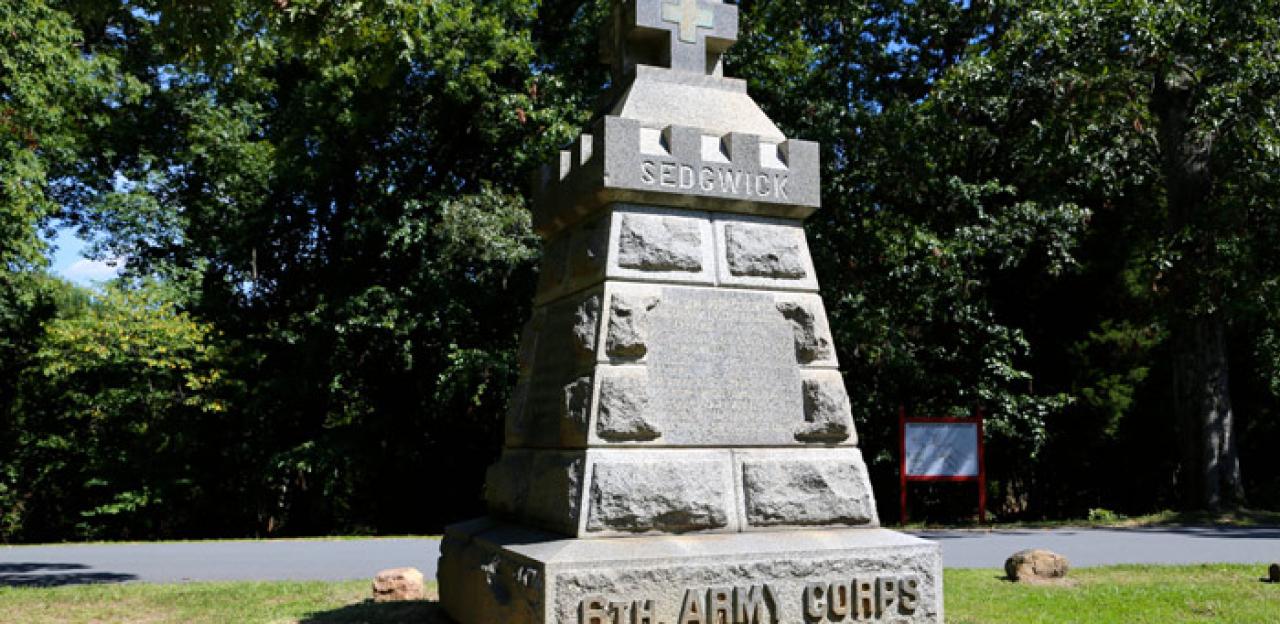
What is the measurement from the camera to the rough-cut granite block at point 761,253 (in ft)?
16.8

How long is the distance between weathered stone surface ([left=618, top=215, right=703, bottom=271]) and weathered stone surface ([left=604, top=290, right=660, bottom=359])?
0.59 feet

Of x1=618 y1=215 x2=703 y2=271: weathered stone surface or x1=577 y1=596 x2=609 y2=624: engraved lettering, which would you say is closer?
x1=577 y1=596 x2=609 y2=624: engraved lettering

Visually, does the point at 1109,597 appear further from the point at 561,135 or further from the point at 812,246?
the point at 561,135

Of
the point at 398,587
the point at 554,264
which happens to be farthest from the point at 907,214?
the point at 554,264

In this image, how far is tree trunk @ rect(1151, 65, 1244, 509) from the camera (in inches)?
610

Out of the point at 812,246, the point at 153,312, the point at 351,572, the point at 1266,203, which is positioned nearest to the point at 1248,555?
the point at 1266,203

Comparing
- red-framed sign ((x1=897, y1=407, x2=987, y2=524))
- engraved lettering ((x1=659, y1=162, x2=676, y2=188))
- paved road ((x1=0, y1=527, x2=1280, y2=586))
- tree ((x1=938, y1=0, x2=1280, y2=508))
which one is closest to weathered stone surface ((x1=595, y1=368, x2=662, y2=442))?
engraved lettering ((x1=659, y1=162, x2=676, y2=188))

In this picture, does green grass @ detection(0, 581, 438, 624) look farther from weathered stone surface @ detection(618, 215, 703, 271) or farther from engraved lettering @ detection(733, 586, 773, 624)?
weathered stone surface @ detection(618, 215, 703, 271)

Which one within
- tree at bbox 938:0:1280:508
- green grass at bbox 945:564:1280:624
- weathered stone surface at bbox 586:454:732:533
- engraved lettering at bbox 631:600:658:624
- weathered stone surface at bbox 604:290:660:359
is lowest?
green grass at bbox 945:564:1280:624

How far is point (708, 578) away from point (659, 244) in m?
1.59

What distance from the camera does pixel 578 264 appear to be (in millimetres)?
5207

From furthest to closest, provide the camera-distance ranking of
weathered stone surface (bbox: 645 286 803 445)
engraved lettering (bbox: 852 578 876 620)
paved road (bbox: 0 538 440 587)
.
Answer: paved road (bbox: 0 538 440 587)
weathered stone surface (bbox: 645 286 803 445)
engraved lettering (bbox: 852 578 876 620)

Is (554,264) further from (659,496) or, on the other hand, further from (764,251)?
(659,496)

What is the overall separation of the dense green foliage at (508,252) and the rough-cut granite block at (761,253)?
10.3 m
